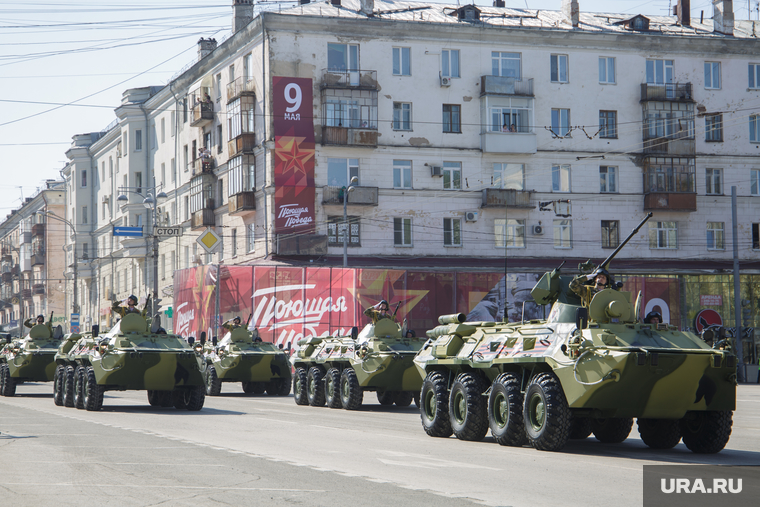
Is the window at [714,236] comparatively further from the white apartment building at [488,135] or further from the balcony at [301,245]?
the balcony at [301,245]

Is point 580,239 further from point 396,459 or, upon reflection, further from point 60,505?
point 60,505

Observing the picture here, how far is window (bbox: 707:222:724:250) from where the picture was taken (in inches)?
2026

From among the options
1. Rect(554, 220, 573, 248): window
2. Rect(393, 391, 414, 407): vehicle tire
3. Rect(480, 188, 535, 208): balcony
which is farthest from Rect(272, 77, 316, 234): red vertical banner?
Rect(393, 391, 414, 407): vehicle tire

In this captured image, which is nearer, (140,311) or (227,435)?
(227,435)

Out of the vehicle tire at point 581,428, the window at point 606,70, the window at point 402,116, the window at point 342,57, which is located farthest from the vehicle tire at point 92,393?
the window at point 606,70

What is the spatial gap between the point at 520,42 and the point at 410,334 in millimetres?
29908

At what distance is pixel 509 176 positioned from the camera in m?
49.5

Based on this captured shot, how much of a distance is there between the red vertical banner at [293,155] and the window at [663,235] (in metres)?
16.9

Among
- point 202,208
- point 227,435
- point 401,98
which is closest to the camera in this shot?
point 227,435

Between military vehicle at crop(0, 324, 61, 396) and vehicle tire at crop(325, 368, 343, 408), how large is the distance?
8699 millimetres

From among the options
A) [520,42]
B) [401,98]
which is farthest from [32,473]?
[520,42]

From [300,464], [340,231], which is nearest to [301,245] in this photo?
[340,231]

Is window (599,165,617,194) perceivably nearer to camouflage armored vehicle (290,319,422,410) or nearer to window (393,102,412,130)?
window (393,102,412,130)

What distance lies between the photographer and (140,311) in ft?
73.2
